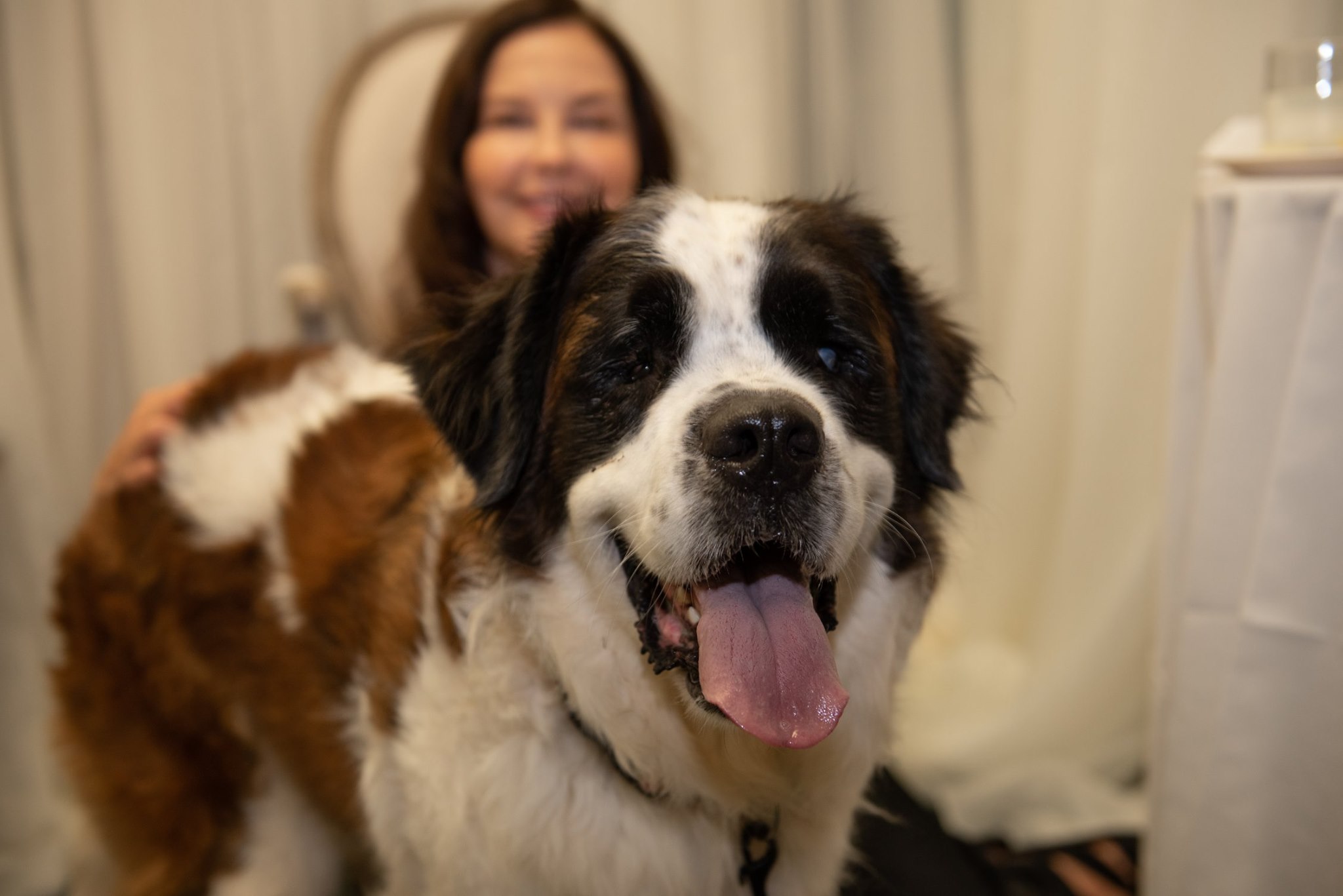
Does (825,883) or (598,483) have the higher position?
(598,483)

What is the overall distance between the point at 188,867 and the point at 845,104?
2.67m

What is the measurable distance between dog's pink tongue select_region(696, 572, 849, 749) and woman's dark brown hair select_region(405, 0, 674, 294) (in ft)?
4.72

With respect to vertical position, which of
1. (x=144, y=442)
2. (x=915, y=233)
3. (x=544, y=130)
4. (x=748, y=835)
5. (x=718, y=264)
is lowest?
(x=748, y=835)

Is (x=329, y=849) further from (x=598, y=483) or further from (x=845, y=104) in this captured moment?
(x=845, y=104)

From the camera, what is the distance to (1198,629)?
1.70 m

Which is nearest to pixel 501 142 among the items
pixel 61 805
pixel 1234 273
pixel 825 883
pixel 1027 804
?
pixel 1234 273

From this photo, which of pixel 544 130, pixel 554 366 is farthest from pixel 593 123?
pixel 554 366

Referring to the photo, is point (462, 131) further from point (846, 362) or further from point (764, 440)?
point (764, 440)

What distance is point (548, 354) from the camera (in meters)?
1.43

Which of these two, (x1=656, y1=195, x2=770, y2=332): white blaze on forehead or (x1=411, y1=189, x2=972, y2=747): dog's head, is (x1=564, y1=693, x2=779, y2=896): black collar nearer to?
Answer: (x1=411, y1=189, x2=972, y2=747): dog's head

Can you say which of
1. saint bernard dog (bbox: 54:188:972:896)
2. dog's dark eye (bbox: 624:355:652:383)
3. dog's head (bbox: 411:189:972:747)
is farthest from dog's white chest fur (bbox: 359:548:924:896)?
dog's dark eye (bbox: 624:355:652:383)

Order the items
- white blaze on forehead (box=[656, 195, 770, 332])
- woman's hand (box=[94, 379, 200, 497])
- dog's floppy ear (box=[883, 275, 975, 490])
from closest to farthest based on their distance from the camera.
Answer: white blaze on forehead (box=[656, 195, 770, 332]) → dog's floppy ear (box=[883, 275, 975, 490]) → woman's hand (box=[94, 379, 200, 497])

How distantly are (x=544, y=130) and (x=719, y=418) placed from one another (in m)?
1.46

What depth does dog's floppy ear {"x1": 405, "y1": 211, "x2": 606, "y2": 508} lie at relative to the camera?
139 centimetres
